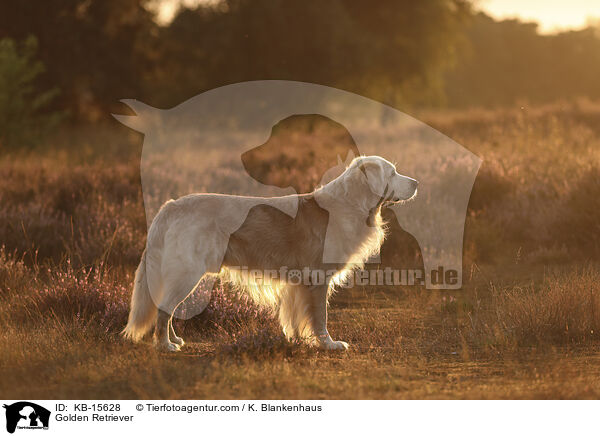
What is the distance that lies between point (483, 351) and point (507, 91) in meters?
52.0

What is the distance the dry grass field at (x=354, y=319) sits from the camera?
425 cm

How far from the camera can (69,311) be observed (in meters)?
5.85

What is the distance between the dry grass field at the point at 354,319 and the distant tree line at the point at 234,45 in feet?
47.7

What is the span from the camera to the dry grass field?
4.25 metres

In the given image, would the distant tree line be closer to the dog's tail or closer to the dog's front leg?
the dog's front leg

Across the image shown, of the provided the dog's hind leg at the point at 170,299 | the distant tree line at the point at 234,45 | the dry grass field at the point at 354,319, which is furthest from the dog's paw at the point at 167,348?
the distant tree line at the point at 234,45

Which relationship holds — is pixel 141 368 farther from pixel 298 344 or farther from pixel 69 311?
pixel 69 311

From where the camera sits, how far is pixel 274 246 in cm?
527

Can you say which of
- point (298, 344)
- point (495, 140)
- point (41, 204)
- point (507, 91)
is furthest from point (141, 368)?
point (507, 91)

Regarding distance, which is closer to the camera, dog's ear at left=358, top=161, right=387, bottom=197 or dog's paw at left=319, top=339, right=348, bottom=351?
dog's paw at left=319, top=339, right=348, bottom=351
